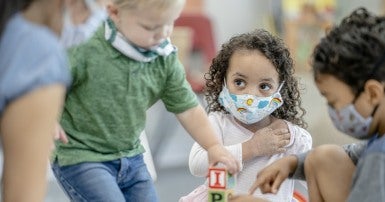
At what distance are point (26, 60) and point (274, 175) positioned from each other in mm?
793

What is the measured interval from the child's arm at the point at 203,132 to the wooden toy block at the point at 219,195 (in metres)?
0.10

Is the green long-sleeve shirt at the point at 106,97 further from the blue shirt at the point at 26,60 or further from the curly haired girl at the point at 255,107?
the blue shirt at the point at 26,60

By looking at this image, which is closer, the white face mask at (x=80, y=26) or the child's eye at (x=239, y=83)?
the white face mask at (x=80, y=26)

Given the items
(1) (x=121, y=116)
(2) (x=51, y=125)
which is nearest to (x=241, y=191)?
(1) (x=121, y=116)

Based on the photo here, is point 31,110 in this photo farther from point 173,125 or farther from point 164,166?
point 173,125

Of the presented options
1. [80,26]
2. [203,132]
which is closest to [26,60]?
[80,26]

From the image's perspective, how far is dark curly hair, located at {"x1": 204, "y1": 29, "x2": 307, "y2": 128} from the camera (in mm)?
2121

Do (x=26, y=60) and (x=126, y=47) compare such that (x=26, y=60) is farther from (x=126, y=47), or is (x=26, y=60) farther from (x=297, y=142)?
(x=297, y=142)

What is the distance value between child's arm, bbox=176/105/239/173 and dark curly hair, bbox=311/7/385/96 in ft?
1.21

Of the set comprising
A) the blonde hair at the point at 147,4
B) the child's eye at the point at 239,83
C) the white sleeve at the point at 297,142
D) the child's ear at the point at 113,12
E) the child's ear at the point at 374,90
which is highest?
the blonde hair at the point at 147,4

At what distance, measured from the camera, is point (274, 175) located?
1.87 metres

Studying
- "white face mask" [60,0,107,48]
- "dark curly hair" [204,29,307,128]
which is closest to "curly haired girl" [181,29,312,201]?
"dark curly hair" [204,29,307,128]

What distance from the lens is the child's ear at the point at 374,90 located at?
1625mm

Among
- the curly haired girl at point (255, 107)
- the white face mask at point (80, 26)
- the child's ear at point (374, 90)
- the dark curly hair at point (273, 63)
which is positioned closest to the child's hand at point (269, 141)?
the curly haired girl at point (255, 107)
